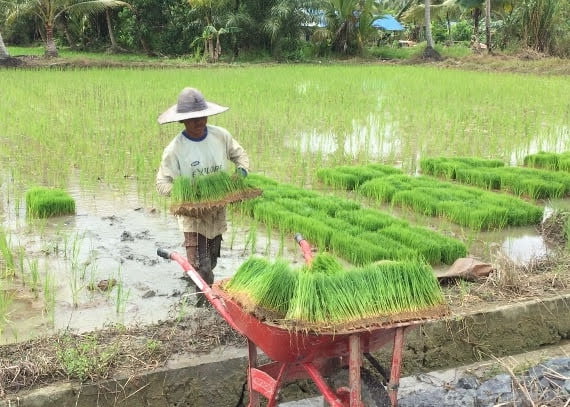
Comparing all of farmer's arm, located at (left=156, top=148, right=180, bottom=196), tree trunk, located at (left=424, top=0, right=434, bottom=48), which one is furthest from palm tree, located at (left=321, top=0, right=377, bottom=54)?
farmer's arm, located at (left=156, top=148, right=180, bottom=196)

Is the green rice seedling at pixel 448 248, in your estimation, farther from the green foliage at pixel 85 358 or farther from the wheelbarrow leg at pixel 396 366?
the green foliage at pixel 85 358

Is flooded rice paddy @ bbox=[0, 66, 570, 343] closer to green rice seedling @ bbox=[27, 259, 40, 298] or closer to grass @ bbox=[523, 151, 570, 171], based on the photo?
green rice seedling @ bbox=[27, 259, 40, 298]

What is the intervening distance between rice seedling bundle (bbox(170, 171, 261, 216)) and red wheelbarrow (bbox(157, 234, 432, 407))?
3.13ft

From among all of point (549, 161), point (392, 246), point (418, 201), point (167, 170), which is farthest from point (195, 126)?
point (549, 161)

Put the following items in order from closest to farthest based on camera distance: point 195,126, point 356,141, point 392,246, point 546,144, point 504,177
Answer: point 195,126 → point 392,246 → point 504,177 → point 546,144 → point 356,141

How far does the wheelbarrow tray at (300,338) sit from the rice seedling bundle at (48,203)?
389cm

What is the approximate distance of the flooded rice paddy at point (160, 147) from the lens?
430 cm

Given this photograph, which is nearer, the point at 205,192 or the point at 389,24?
the point at 205,192

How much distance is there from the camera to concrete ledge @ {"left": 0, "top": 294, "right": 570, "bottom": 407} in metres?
2.71

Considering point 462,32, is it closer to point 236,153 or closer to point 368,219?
point 368,219

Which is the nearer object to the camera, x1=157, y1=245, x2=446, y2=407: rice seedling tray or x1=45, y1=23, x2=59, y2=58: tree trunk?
x1=157, y1=245, x2=446, y2=407: rice seedling tray

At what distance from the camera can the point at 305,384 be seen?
10.3 ft

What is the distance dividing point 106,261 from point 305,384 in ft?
7.36

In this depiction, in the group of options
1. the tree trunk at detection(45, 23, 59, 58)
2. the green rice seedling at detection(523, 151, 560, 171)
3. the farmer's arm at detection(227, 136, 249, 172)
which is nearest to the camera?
the farmer's arm at detection(227, 136, 249, 172)
